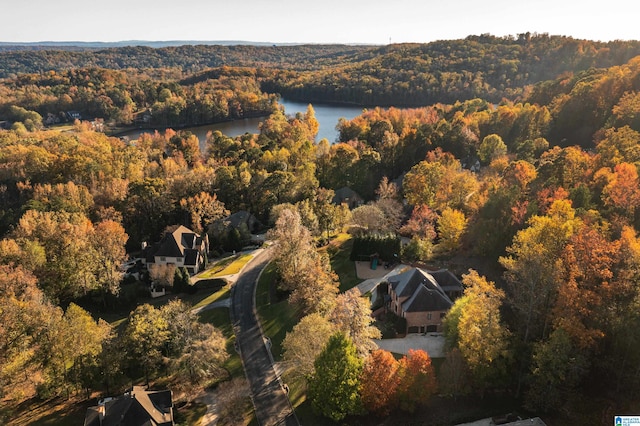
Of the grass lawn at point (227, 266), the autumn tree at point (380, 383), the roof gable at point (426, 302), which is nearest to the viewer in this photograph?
the autumn tree at point (380, 383)

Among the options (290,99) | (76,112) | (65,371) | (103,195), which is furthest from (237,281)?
(290,99)

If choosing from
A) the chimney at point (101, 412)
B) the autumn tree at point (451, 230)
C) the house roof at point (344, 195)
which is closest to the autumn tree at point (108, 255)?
the chimney at point (101, 412)

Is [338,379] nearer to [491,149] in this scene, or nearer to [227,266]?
[227,266]

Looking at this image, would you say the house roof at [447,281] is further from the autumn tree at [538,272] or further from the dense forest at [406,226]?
the autumn tree at [538,272]

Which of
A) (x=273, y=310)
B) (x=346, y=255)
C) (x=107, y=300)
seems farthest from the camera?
(x=346, y=255)

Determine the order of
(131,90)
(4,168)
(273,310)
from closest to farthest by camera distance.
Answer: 1. (273,310)
2. (4,168)
3. (131,90)

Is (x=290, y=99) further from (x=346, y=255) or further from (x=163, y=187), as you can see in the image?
(x=346, y=255)

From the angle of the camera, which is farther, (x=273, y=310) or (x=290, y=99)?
(x=290, y=99)

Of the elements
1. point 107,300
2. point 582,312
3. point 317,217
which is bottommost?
point 107,300

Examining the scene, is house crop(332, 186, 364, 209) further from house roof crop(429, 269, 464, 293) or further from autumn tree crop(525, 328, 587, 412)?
autumn tree crop(525, 328, 587, 412)
